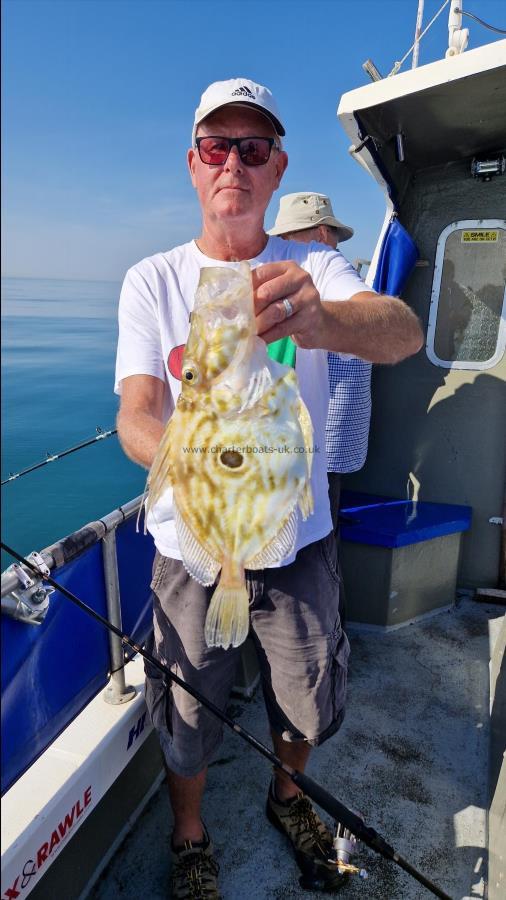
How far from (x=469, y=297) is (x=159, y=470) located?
3.81 meters

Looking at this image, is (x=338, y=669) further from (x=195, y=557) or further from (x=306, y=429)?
(x=306, y=429)

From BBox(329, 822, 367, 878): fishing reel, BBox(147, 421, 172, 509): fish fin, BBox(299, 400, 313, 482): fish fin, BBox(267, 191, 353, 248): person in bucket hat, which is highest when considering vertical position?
BBox(267, 191, 353, 248): person in bucket hat

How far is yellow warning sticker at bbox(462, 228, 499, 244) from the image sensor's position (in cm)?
435

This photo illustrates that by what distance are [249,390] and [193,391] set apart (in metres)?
0.13

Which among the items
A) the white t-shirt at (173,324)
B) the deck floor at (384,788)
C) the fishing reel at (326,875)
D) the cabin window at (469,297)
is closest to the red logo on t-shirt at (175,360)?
the white t-shirt at (173,324)

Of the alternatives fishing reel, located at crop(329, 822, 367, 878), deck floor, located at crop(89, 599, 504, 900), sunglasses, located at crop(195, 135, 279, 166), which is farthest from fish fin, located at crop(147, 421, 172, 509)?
deck floor, located at crop(89, 599, 504, 900)

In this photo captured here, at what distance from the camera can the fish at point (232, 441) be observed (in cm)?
128

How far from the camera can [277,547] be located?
1478 mm

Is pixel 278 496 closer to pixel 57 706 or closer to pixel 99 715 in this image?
pixel 57 706

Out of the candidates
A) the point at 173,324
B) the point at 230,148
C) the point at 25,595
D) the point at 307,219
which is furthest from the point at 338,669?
the point at 307,219

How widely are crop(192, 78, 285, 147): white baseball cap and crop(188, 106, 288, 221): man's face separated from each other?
29mm

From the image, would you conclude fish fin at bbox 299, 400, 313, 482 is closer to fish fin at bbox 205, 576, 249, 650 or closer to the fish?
the fish

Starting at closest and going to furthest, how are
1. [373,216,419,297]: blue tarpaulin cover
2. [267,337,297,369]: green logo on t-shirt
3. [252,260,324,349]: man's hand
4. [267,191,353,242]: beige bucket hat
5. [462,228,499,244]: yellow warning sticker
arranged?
[252,260,324,349]: man's hand < [267,337,297,369]: green logo on t-shirt < [267,191,353,242]: beige bucket hat < [373,216,419,297]: blue tarpaulin cover < [462,228,499,244]: yellow warning sticker

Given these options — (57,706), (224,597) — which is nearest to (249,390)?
(224,597)
